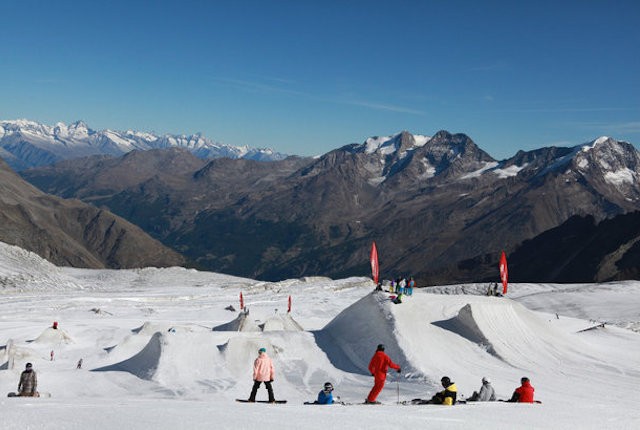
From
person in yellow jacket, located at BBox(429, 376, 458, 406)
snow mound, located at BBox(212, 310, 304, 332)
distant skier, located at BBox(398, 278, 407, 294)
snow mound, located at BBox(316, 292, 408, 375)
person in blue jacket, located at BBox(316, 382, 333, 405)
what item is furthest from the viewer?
snow mound, located at BBox(212, 310, 304, 332)

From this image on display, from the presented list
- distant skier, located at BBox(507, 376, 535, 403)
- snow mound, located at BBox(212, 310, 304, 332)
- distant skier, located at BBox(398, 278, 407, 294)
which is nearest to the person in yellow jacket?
distant skier, located at BBox(507, 376, 535, 403)

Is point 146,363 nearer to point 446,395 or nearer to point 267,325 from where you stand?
point 267,325

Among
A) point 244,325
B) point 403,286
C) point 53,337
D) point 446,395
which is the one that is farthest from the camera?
point 244,325

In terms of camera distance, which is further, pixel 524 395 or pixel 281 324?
pixel 281 324

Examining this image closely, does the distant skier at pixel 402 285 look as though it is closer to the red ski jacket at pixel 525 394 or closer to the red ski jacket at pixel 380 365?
the red ski jacket at pixel 525 394

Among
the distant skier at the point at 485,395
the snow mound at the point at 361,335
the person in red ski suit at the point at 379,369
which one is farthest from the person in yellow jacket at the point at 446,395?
the snow mound at the point at 361,335

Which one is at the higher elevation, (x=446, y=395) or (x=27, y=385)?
(x=446, y=395)

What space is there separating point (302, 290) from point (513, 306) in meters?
59.6

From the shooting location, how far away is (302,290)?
93.3 meters

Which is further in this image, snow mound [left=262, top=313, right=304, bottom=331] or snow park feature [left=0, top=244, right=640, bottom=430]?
snow mound [left=262, top=313, right=304, bottom=331]

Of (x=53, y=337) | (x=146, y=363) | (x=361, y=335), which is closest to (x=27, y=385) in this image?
(x=146, y=363)

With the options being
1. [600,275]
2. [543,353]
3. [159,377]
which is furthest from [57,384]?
[600,275]

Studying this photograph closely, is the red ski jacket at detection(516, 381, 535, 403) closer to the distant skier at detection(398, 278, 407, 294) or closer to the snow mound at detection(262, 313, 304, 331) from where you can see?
the distant skier at detection(398, 278, 407, 294)

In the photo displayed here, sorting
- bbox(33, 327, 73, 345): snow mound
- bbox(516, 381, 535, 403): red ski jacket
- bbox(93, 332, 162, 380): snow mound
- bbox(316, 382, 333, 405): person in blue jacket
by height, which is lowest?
bbox(33, 327, 73, 345): snow mound
